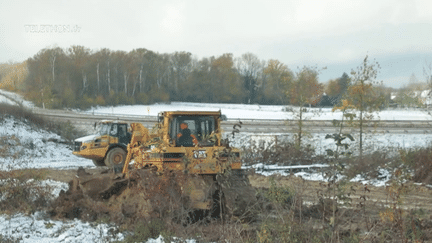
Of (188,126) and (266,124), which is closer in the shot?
(188,126)

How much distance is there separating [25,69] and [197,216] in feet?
113


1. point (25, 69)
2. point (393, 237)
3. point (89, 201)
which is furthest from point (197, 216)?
point (25, 69)

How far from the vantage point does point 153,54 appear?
6091 cm

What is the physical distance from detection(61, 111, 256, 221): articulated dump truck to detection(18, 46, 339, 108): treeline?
27.6 m

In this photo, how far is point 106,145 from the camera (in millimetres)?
20797

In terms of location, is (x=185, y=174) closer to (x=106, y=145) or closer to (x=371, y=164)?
(x=371, y=164)

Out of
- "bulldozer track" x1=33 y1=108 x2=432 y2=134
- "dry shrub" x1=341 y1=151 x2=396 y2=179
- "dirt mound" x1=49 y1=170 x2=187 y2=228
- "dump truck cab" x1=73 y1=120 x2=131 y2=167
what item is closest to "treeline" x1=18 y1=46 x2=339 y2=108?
"bulldozer track" x1=33 y1=108 x2=432 y2=134

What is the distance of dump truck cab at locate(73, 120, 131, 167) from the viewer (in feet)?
67.5

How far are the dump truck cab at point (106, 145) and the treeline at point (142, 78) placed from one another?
16.3 metres

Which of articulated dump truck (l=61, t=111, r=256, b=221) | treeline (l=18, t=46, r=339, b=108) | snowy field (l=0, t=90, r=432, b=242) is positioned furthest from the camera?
treeline (l=18, t=46, r=339, b=108)

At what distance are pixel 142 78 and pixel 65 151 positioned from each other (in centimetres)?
2789

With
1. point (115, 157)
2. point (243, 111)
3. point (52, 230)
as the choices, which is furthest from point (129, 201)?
point (243, 111)

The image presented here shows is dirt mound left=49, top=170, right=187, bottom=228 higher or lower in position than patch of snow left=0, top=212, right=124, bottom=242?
higher

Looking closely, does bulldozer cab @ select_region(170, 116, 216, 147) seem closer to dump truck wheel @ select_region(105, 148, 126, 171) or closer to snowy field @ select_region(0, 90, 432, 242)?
snowy field @ select_region(0, 90, 432, 242)
